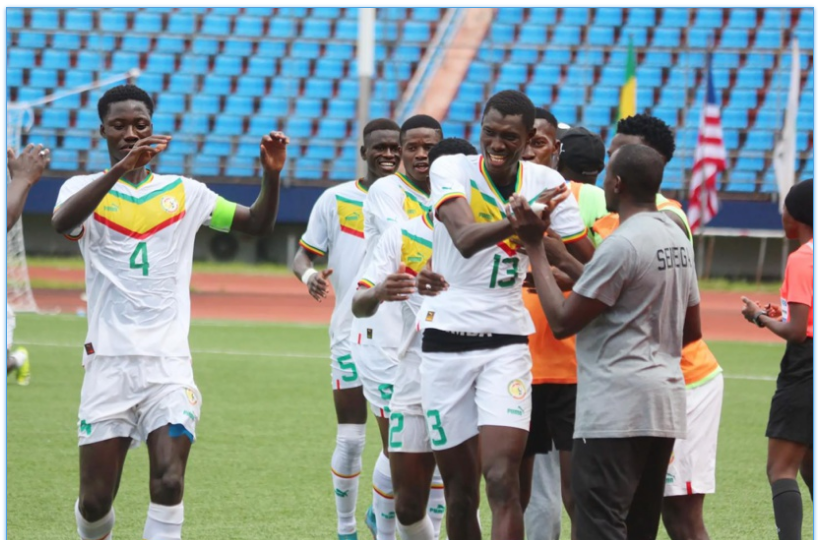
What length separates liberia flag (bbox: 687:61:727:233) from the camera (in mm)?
22781

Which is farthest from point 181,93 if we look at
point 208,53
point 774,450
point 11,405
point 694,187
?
point 774,450

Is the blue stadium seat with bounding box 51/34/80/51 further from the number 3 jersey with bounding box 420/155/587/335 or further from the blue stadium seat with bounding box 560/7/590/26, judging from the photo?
the number 3 jersey with bounding box 420/155/587/335

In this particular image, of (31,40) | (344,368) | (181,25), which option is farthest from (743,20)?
(344,368)

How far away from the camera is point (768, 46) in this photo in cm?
2725

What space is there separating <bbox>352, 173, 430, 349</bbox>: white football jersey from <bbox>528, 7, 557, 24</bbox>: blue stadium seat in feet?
74.0

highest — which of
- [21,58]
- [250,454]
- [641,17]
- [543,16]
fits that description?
[641,17]

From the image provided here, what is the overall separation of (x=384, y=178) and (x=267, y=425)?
4.54m

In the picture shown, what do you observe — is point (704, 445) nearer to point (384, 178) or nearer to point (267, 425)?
point (384, 178)

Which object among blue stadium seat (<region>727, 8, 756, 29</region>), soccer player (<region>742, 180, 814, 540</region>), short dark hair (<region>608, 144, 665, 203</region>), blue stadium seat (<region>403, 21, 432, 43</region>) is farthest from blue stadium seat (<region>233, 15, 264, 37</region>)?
short dark hair (<region>608, 144, 665, 203</region>)

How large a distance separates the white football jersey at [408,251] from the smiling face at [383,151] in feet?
2.71

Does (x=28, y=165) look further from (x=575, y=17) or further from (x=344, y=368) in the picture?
(x=575, y=17)

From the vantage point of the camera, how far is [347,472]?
21.2 feet

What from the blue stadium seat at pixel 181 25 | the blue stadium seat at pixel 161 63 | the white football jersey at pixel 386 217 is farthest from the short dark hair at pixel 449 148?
the blue stadium seat at pixel 181 25

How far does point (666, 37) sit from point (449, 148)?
926 inches
